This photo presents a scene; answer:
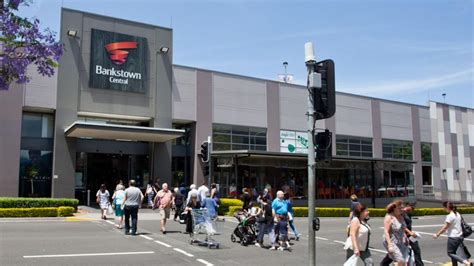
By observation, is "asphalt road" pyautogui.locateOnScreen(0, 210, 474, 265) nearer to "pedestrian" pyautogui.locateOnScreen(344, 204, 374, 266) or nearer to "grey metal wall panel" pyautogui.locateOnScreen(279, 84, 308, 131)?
"pedestrian" pyautogui.locateOnScreen(344, 204, 374, 266)

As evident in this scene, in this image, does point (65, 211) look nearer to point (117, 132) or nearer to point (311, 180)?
point (117, 132)

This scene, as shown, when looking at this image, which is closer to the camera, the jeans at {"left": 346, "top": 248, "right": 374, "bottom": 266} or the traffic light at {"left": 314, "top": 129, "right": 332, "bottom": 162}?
the jeans at {"left": 346, "top": 248, "right": 374, "bottom": 266}

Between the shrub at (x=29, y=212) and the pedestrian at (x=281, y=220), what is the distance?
1280 centimetres

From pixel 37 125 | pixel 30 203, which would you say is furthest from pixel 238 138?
pixel 30 203

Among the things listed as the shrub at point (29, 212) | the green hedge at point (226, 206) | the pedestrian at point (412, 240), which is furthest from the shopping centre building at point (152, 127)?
the pedestrian at point (412, 240)

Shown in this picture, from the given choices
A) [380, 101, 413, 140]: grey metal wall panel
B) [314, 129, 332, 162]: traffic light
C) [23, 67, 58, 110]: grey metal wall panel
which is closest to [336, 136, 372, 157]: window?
[380, 101, 413, 140]: grey metal wall panel

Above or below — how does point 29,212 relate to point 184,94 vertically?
below

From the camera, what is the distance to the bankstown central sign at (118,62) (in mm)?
30359

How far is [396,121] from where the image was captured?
46.8m

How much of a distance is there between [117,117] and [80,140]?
2.97m

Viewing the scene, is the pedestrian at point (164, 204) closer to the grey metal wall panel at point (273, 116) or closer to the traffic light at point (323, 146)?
the traffic light at point (323, 146)

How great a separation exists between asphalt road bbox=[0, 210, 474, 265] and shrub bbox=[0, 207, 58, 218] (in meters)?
2.85

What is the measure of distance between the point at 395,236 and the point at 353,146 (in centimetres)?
3480

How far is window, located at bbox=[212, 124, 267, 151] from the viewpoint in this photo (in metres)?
34.8
